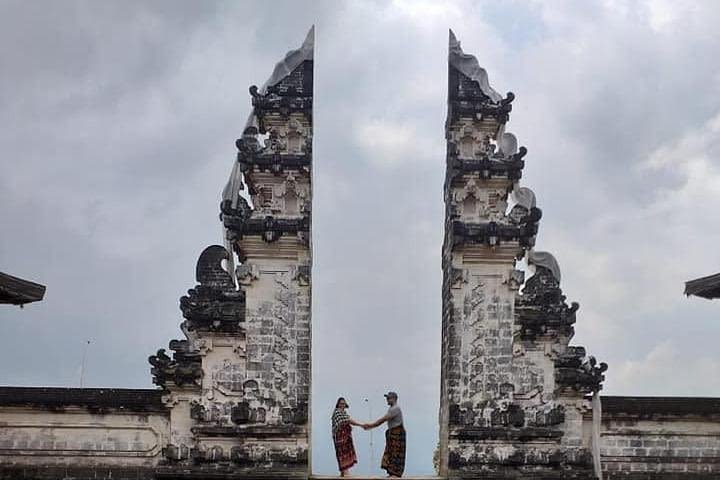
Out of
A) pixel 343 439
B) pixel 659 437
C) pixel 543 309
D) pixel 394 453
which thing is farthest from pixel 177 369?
pixel 659 437

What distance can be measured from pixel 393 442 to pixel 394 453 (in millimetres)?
150

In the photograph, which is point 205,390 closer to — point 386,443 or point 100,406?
point 100,406

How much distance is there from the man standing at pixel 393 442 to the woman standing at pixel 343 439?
0.85 ft

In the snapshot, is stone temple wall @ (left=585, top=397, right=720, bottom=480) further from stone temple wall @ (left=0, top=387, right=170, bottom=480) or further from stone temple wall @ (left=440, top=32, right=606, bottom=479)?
stone temple wall @ (left=0, top=387, right=170, bottom=480)

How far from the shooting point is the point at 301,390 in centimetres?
1512

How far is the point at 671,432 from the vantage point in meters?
15.2

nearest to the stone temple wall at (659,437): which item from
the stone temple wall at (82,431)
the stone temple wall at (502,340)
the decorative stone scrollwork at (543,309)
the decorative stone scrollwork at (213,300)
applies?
the stone temple wall at (502,340)

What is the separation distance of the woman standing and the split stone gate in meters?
0.48

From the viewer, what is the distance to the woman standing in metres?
15.1

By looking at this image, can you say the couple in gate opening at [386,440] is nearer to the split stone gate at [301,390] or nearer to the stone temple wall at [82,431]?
the split stone gate at [301,390]

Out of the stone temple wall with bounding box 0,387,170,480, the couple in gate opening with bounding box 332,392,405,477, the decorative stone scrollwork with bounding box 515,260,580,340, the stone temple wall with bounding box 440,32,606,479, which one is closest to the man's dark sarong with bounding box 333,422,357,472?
the couple in gate opening with bounding box 332,392,405,477

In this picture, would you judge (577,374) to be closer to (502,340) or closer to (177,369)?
(502,340)

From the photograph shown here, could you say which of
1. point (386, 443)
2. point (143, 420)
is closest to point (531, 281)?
point (386, 443)

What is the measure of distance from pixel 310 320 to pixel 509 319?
277 cm
